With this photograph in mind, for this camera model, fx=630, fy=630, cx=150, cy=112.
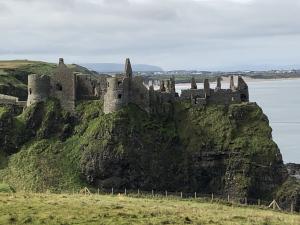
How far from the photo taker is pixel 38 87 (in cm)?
7481

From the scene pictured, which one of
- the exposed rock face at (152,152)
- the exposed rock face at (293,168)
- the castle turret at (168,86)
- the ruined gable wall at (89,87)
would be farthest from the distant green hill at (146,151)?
the exposed rock face at (293,168)

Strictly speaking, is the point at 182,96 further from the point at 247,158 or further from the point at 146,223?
the point at 146,223

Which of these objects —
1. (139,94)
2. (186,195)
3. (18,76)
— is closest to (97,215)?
(186,195)

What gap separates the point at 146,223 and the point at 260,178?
35.5m

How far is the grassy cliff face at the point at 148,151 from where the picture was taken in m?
68.2

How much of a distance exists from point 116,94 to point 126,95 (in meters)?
1.31

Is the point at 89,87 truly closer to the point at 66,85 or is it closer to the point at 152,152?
the point at 66,85

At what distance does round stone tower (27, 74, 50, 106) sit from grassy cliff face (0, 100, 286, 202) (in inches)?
54.6

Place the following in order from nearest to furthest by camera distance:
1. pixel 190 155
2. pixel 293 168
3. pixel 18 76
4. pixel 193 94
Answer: pixel 190 155 < pixel 193 94 < pixel 293 168 < pixel 18 76

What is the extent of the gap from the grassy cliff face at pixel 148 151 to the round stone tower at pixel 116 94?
39.6 inches

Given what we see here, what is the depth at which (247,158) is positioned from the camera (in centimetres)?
6919

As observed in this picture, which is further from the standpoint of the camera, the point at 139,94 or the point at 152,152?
the point at 139,94

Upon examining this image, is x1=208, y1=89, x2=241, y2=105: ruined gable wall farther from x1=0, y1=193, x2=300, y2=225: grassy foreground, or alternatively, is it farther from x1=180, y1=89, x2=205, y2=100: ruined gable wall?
x1=0, y1=193, x2=300, y2=225: grassy foreground


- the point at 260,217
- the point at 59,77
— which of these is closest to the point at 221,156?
the point at 59,77
